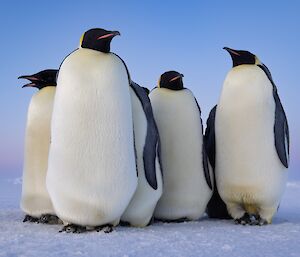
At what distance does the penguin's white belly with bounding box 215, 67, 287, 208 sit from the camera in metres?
5.02

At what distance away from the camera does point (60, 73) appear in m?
4.35

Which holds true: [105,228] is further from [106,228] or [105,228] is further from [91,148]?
[91,148]

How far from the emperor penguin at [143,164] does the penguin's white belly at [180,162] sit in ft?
1.65

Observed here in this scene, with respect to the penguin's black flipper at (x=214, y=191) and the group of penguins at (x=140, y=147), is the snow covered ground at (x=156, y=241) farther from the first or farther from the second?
the penguin's black flipper at (x=214, y=191)

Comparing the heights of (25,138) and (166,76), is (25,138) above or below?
below

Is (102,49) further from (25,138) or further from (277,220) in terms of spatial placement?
(277,220)

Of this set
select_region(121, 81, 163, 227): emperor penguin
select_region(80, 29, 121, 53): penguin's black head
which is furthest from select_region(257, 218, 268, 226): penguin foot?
select_region(80, 29, 121, 53): penguin's black head

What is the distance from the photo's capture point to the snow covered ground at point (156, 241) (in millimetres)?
3271

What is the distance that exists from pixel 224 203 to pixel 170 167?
106 cm

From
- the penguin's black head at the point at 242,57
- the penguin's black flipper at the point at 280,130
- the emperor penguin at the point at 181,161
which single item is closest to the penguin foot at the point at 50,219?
the emperor penguin at the point at 181,161

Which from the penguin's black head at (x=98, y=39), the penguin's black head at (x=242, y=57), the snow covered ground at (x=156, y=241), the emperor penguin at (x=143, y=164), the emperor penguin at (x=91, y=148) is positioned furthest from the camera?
the penguin's black head at (x=242, y=57)

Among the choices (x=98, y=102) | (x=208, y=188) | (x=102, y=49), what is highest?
(x=102, y=49)

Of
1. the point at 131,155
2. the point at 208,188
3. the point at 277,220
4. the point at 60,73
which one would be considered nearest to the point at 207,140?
the point at 208,188

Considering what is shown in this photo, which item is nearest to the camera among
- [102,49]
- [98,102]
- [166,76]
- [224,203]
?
[98,102]
